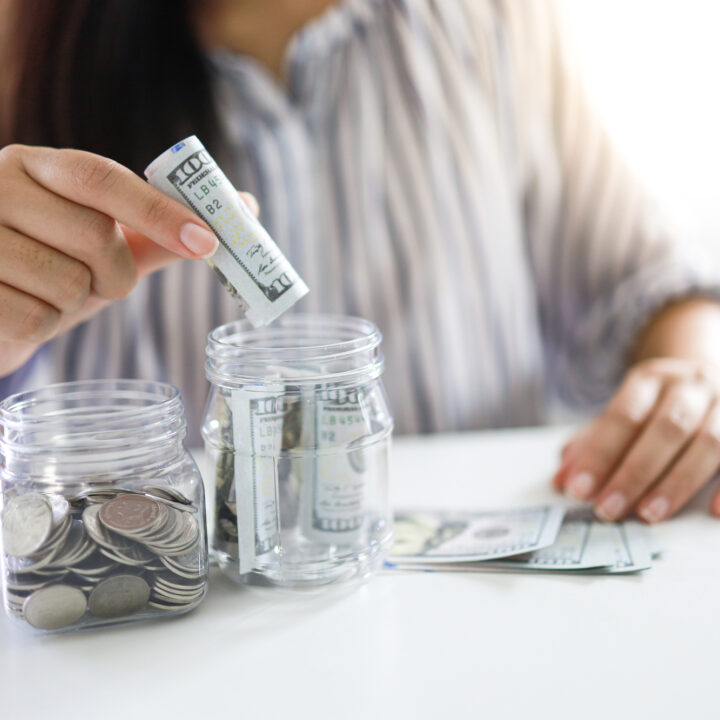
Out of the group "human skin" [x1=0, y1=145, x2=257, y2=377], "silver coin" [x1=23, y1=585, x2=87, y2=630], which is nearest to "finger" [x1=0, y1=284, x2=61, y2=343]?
"human skin" [x1=0, y1=145, x2=257, y2=377]

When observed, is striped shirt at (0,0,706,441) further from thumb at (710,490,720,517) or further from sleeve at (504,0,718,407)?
thumb at (710,490,720,517)

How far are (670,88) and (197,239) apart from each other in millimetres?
1700

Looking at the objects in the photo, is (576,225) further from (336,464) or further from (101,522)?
(101,522)

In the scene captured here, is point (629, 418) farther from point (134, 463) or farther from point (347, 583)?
point (134, 463)

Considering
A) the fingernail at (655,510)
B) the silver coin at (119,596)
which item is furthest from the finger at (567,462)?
the silver coin at (119,596)

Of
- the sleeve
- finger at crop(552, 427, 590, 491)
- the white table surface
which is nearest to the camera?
the white table surface

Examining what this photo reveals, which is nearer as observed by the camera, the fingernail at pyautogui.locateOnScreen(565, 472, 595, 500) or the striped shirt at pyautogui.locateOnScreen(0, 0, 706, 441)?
the fingernail at pyautogui.locateOnScreen(565, 472, 595, 500)

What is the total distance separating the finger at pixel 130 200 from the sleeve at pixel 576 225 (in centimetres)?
93

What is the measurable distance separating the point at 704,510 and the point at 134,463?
1.90 ft

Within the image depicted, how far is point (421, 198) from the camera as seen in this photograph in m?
1.46

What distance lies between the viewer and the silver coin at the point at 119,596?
55 cm

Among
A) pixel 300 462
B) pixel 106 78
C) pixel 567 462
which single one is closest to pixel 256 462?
pixel 300 462

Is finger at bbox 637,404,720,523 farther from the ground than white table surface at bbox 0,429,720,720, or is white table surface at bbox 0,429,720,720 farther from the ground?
finger at bbox 637,404,720,523

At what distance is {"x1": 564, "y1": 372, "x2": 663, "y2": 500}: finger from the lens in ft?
2.72
